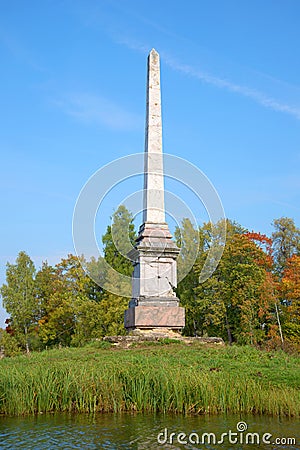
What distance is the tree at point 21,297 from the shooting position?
34.0 m

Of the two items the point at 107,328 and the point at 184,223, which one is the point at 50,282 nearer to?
the point at 107,328

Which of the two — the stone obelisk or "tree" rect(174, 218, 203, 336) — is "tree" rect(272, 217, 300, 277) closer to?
"tree" rect(174, 218, 203, 336)

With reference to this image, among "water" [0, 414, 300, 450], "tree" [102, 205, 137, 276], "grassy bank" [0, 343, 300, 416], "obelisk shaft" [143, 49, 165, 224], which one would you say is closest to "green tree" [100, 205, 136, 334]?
"tree" [102, 205, 137, 276]

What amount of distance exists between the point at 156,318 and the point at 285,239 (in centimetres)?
2423

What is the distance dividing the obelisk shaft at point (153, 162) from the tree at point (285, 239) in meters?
21.9

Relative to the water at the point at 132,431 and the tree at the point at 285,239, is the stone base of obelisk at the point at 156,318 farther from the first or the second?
the tree at the point at 285,239

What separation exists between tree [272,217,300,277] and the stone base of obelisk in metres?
22.4

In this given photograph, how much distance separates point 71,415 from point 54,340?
86.8 ft

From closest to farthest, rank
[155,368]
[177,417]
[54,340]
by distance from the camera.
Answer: [177,417] → [155,368] → [54,340]

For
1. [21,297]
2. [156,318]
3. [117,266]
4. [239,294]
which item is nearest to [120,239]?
[117,266]

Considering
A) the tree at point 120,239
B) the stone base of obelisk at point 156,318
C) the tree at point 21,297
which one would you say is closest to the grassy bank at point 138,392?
the stone base of obelisk at point 156,318

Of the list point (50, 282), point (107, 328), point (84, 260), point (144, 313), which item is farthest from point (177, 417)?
point (50, 282)

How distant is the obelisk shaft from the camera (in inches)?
652

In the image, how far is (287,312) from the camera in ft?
95.4
